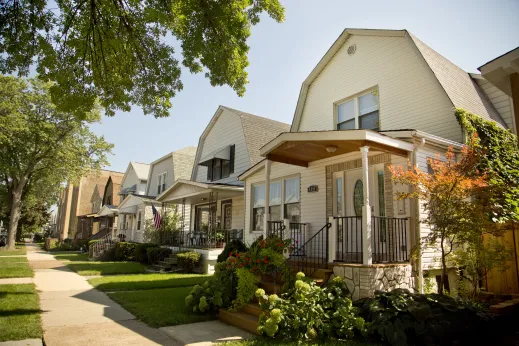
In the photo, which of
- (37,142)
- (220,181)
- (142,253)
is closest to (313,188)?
(220,181)

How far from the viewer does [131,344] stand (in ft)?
16.9

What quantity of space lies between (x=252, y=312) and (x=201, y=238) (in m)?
10.2

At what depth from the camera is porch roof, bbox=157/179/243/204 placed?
1457cm

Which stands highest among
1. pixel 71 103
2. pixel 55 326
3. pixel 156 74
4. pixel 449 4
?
pixel 449 4

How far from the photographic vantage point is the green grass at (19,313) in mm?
5423

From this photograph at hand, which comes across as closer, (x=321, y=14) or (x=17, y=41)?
(x=17, y=41)

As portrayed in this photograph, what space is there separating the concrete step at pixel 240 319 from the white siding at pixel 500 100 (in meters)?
9.29

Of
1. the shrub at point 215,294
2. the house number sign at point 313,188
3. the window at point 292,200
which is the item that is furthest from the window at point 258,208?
the shrub at point 215,294

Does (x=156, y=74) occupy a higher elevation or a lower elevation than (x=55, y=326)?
higher

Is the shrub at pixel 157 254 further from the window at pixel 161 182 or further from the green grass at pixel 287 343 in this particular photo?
the green grass at pixel 287 343

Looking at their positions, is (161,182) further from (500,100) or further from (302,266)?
(500,100)

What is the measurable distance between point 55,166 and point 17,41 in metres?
24.8

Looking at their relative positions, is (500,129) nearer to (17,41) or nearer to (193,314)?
(193,314)

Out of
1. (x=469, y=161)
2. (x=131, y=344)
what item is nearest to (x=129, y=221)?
(x=131, y=344)
